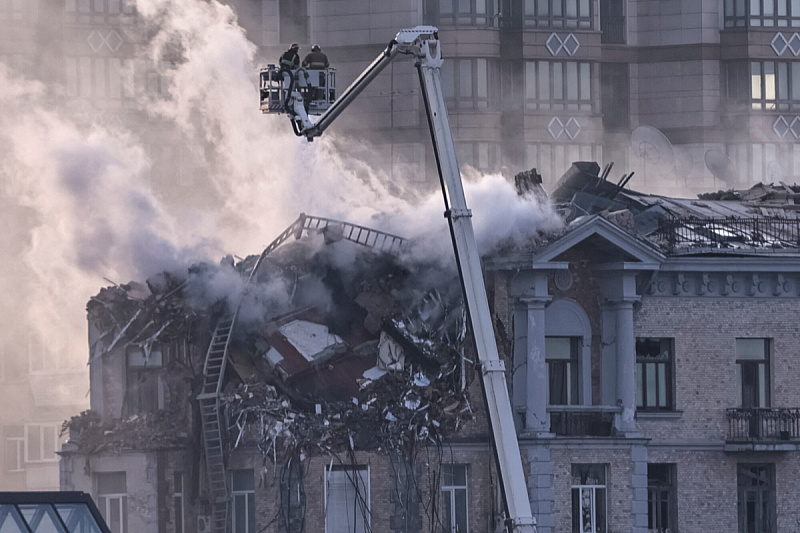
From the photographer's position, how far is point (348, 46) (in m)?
95.0

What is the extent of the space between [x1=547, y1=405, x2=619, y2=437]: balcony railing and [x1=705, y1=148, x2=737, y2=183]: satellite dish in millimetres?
42566

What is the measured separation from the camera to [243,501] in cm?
5544

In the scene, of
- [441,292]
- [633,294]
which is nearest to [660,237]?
[633,294]

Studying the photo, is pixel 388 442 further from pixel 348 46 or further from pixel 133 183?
pixel 348 46

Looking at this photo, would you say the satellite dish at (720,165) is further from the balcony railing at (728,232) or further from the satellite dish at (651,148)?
the balcony railing at (728,232)

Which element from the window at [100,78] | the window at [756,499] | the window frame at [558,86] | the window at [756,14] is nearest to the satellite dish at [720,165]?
the window frame at [558,86]

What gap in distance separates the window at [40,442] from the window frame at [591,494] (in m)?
34.0

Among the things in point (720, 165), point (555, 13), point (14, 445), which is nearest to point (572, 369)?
point (14, 445)

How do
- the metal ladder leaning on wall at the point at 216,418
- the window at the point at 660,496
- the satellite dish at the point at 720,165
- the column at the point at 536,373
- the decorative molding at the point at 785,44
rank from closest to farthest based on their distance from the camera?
the metal ladder leaning on wall at the point at 216,418 < the column at the point at 536,373 < the window at the point at 660,496 < the satellite dish at the point at 720,165 < the decorative molding at the point at 785,44

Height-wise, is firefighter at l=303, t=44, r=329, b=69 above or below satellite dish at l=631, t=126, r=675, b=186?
below

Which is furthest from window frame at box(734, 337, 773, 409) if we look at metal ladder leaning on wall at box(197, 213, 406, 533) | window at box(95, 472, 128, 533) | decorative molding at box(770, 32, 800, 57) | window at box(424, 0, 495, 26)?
decorative molding at box(770, 32, 800, 57)

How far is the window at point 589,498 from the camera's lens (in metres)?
56.6

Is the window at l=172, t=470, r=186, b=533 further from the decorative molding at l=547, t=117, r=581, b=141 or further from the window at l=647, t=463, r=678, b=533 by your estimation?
the decorative molding at l=547, t=117, r=581, b=141

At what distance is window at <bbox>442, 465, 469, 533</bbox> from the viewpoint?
55.9 m
